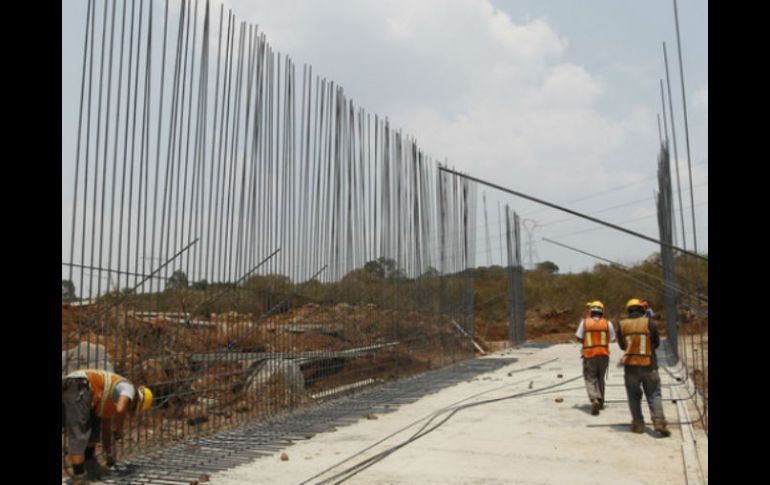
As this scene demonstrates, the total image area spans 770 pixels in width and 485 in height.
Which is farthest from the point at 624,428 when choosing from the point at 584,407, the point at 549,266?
the point at 549,266

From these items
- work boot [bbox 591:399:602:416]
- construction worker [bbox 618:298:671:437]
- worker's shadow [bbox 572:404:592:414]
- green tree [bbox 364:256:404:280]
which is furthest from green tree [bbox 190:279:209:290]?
worker's shadow [bbox 572:404:592:414]

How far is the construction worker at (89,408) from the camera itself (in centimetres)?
480

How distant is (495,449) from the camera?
20.9ft

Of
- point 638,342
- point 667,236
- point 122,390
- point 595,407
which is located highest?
point 667,236

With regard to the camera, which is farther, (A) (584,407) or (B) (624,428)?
(A) (584,407)

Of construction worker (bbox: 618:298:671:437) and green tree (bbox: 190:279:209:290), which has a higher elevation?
green tree (bbox: 190:279:209:290)

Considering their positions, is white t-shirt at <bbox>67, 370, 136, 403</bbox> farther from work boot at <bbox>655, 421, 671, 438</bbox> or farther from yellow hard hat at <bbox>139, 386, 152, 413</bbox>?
work boot at <bbox>655, 421, 671, 438</bbox>

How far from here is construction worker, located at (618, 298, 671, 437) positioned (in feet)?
23.0

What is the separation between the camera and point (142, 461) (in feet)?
18.5

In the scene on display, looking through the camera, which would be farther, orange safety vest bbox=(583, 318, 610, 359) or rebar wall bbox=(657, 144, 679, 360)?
rebar wall bbox=(657, 144, 679, 360)

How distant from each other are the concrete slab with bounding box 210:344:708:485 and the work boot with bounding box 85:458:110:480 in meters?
0.92

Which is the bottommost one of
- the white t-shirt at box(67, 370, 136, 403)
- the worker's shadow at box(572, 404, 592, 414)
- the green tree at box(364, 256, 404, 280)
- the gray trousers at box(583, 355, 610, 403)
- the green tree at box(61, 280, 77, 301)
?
the worker's shadow at box(572, 404, 592, 414)

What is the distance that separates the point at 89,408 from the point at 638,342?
559 cm

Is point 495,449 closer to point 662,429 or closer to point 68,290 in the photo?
point 662,429
